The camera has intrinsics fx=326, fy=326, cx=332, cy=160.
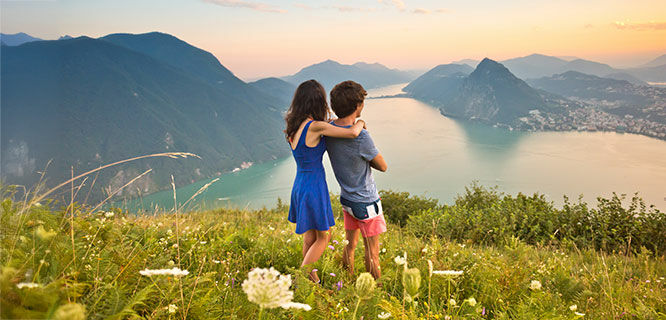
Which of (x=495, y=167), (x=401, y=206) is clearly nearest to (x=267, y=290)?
(x=401, y=206)

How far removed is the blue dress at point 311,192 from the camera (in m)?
2.98

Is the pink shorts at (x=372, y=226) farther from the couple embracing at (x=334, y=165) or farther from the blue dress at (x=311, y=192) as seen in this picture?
the blue dress at (x=311, y=192)

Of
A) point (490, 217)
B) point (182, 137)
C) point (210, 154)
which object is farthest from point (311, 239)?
point (182, 137)

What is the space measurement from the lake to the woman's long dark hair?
131ft

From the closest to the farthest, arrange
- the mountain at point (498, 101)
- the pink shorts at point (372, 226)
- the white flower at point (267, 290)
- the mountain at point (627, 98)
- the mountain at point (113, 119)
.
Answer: the white flower at point (267, 290) < the pink shorts at point (372, 226) < the mountain at point (113, 119) < the mountain at point (627, 98) < the mountain at point (498, 101)

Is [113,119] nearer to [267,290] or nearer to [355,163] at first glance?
[355,163]

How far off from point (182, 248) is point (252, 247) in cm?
67

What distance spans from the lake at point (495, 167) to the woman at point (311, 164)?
3981 cm

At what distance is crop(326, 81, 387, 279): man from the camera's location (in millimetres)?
2844

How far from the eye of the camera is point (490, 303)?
2.38 meters

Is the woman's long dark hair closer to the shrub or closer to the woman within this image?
the woman

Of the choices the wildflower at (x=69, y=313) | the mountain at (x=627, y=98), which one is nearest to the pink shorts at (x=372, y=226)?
the wildflower at (x=69, y=313)

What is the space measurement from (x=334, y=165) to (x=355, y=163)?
22 centimetres

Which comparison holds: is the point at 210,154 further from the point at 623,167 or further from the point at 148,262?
the point at 148,262
